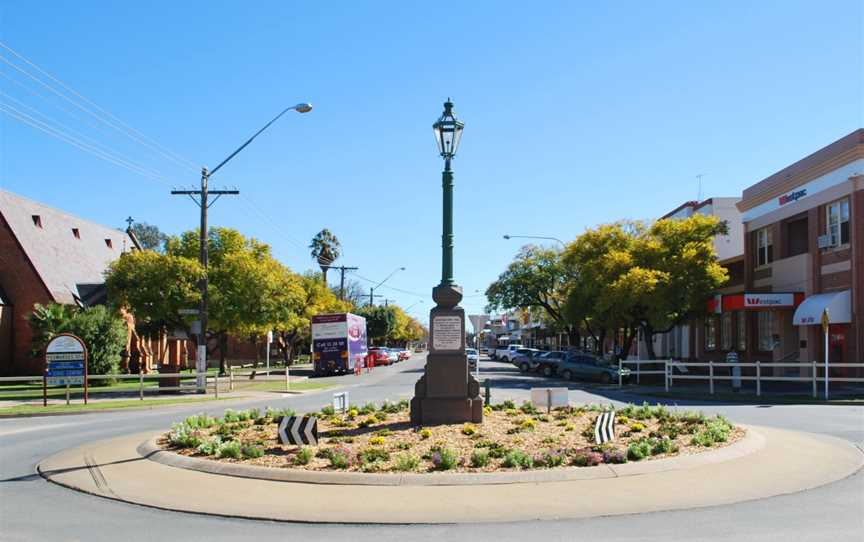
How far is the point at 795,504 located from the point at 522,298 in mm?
48521

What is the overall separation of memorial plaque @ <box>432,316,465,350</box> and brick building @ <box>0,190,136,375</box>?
101 feet

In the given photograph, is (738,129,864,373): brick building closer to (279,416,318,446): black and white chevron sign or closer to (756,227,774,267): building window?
(756,227,774,267): building window

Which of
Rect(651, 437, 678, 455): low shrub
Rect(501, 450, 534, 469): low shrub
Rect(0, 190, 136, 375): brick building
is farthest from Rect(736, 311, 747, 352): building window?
Rect(0, 190, 136, 375): brick building

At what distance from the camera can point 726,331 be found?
41.8 meters

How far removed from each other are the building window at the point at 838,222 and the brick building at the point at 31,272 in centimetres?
3653

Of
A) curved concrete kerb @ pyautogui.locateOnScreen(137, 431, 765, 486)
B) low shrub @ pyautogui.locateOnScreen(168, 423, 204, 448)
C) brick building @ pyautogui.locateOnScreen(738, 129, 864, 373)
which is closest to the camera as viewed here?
curved concrete kerb @ pyautogui.locateOnScreen(137, 431, 765, 486)

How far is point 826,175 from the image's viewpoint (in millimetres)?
31188

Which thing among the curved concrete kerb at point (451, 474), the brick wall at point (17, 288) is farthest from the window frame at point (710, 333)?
the brick wall at point (17, 288)

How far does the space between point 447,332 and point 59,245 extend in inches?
1558

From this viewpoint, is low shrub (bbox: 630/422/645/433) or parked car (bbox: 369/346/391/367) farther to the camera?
parked car (bbox: 369/346/391/367)

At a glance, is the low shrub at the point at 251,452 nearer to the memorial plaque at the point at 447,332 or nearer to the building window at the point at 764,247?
the memorial plaque at the point at 447,332

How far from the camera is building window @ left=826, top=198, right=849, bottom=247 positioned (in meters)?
29.8

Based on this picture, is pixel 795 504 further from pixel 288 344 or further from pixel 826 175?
pixel 288 344

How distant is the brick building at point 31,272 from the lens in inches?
1608
